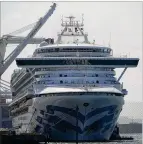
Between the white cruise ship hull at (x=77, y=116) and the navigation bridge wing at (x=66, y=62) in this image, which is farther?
the navigation bridge wing at (x=66, y=62)

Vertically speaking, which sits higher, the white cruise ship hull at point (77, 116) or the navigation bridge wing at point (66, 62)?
the navigation bridge wing at point (66, 62)

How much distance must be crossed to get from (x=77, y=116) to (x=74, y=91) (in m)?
2.61

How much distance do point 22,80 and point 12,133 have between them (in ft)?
73.9

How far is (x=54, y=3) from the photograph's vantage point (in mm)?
100250

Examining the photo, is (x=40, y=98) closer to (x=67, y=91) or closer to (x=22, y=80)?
(x=67, y=91)

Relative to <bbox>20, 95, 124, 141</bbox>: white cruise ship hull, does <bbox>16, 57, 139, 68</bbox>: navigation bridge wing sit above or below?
above

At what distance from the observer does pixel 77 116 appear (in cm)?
8044

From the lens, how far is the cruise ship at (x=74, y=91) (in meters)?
80.9

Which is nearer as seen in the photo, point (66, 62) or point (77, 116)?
point (77, 116)

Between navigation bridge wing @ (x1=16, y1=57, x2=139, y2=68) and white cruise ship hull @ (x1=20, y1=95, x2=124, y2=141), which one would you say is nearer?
white cruise ship hull @ (x1=20, y1=95, x2=124, y2=141)

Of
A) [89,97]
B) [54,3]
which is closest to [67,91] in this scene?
[89,97]

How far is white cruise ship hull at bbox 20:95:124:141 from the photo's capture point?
3177 inches

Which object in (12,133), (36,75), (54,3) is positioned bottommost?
(12,133)

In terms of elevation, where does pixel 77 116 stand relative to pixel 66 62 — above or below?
below
